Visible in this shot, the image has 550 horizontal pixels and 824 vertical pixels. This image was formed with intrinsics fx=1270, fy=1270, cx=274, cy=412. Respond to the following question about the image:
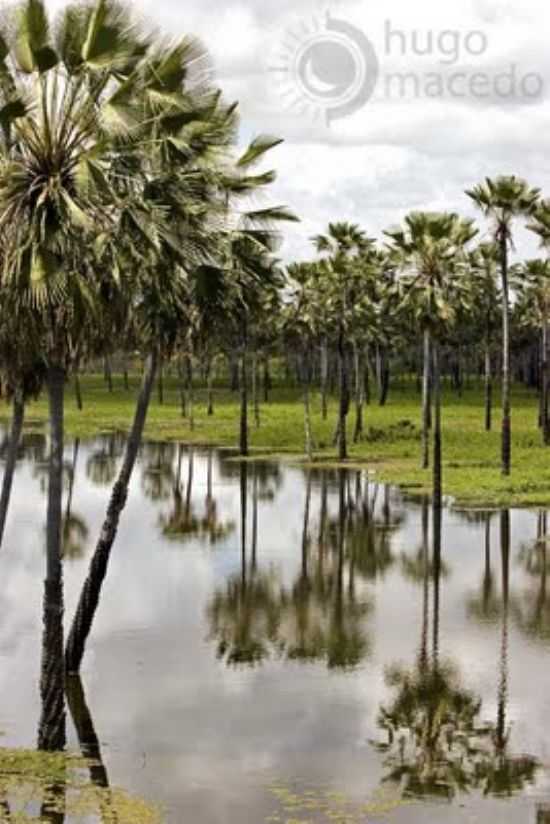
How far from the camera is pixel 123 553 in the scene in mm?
49281

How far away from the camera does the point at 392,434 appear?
9656 centimetres

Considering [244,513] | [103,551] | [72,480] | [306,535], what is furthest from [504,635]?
[72,480]

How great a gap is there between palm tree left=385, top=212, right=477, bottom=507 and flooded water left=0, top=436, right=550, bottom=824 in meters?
9.38

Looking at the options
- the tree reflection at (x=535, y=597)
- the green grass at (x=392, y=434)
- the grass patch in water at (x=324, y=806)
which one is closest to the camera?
the grass patch in water at (x=324, y=806)

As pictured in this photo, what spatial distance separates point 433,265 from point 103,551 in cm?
3549

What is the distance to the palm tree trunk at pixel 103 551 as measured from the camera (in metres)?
30.6

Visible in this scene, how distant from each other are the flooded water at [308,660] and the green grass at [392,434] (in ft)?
25.2

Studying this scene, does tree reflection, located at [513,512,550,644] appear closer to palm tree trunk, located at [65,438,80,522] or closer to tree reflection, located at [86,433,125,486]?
palm tree trunk, located at [65,438,80,522]

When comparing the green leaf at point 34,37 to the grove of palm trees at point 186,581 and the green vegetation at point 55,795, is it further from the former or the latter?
the green vegetation at point 55,795

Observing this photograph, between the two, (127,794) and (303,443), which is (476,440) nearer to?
(303,443)

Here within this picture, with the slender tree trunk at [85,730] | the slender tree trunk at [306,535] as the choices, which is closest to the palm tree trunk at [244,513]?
the slender tree trunk at [306,535]

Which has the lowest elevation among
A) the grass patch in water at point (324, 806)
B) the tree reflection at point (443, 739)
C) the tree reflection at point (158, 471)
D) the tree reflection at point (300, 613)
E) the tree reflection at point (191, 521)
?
the tree reflection at point (443, 739)

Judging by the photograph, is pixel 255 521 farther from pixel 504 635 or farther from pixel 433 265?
pixel 504 635

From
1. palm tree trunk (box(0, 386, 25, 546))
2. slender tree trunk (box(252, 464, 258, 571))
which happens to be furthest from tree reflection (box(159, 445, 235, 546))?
palm tree trunk (box(0, 386, 25, 546))
